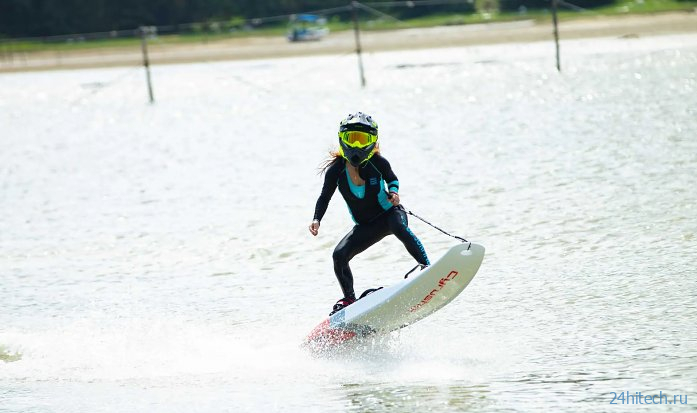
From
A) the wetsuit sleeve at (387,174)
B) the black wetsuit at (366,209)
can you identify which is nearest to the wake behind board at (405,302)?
the black wetsuit at (366,209)

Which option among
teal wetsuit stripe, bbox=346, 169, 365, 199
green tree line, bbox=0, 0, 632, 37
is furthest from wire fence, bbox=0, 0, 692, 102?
teal wetsuit stripe, bbox=346, 169, 365, 199

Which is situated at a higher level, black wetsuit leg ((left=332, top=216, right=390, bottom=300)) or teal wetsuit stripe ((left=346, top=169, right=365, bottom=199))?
teal wetsuit stripe ((left=346, top=169, right=365, bottom=199))

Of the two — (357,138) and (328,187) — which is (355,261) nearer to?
(328,187)

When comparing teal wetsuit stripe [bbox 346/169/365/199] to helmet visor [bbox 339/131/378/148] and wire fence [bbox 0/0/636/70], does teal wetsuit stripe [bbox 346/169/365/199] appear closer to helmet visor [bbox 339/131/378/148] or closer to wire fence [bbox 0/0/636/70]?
helmet visor [bbox 339/131/378/148]

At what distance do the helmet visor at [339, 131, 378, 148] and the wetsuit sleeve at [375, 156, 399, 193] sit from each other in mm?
190

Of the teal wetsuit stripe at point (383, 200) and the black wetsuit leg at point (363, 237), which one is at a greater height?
the teal wetsuit stripe at point (383, 200)

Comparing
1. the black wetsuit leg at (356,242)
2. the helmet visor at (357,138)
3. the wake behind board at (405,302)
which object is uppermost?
the helmet visor at (357,138)

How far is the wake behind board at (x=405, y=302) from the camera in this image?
8844mm

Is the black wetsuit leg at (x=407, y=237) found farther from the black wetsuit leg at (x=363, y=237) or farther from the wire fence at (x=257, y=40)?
the wire fence at (x=257, y=40)

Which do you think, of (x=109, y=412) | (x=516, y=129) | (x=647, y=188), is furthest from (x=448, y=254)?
(x=516, y=129)

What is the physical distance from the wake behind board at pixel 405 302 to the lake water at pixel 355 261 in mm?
192

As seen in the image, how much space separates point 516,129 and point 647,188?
334 inches

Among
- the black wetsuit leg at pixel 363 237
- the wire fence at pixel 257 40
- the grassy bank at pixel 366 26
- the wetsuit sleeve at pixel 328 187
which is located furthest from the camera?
the wire fence at pixel 257 40

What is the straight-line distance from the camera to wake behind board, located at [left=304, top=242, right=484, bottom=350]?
8844 millimetres
